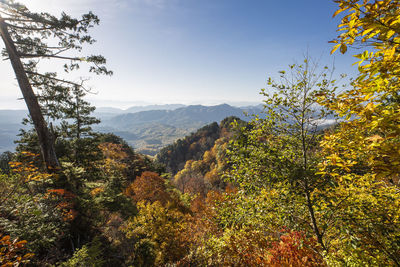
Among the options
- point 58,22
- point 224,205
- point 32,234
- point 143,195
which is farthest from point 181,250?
point 58,22

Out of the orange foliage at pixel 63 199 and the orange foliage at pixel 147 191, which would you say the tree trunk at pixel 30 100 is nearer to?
the orange foliage at pixel 63 199

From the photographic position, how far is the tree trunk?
812cm

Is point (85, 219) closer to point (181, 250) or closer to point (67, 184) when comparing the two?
point (67, 184)

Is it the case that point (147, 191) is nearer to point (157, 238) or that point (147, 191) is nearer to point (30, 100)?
point (157, 238)

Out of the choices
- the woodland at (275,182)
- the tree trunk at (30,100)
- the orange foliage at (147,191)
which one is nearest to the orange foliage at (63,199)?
the woodland at (275,182)

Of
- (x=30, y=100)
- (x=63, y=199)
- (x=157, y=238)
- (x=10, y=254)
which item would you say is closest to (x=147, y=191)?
(x=157, y=238)

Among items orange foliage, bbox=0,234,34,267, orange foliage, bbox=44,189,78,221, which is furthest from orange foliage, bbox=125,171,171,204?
orange foliage, bbox=0,234,34,267

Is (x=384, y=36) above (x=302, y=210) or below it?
above

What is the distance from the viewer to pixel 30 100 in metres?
8.61

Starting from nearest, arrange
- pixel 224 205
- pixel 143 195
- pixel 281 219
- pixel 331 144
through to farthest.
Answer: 1. pixel 331 144
2. pixel 281 219
3. pixel 224 205
4. pixel 143 195

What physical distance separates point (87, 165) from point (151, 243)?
1103 centimetres

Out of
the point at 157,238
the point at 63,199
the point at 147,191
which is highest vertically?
the point at 63,199

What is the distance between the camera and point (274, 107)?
5.97m

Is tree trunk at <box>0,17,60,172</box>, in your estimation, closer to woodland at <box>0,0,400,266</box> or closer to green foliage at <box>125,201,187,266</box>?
woodland at <box>0,0,400,266</box>
